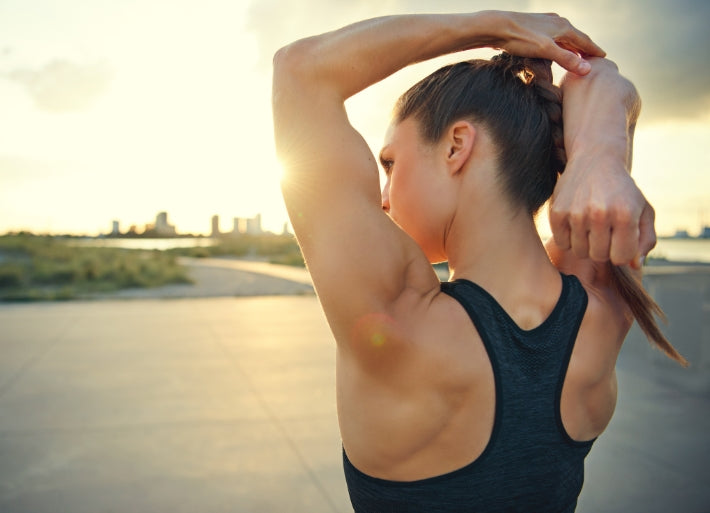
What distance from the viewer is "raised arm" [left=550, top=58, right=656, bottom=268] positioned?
73 centimetres

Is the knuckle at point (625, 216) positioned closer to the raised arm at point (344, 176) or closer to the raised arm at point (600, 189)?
the raised arm at point (600, 189)

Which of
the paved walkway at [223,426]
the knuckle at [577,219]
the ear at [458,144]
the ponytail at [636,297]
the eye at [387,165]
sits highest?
the ear at [458,144]

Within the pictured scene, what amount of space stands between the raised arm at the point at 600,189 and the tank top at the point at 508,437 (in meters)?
0.15

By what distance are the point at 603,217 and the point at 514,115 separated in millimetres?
265

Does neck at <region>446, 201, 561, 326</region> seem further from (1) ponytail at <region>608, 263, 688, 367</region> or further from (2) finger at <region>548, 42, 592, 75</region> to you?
(2) finger at <region>548, 42, 592, 75</region>

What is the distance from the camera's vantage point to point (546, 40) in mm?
943

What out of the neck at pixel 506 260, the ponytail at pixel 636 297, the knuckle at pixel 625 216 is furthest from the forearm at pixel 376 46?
the ponytail at pixel 636 297

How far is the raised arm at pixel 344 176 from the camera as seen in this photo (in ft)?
2.54

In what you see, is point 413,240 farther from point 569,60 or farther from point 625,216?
point 569,60

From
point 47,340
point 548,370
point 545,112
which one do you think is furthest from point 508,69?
point 47,340

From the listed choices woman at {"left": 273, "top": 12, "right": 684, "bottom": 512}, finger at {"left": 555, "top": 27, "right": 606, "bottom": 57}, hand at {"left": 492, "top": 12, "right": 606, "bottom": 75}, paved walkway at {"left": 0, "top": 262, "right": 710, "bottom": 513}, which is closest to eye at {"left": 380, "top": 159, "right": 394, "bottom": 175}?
woman at {"left": 273, "top": 12, "right": 684, "bottom": 512}

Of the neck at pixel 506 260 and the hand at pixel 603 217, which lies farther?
the neck at pixel 506 260

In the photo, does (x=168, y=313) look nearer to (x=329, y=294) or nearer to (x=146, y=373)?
(x=146, y=373)

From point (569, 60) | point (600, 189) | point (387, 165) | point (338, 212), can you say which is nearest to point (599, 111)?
point (569, 60)
